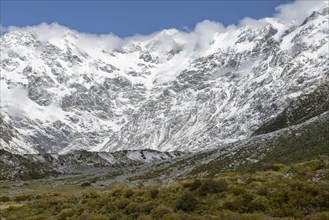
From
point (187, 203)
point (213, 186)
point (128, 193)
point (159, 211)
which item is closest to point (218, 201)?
point (213, 186)

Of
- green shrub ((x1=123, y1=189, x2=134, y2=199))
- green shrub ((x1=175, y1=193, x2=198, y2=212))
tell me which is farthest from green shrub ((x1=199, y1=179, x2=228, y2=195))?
green shrub ((x1=123, y1=189, x2=134, y2=199))

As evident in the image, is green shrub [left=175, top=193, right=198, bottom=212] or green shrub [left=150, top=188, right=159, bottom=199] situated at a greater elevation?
green shrub [left=150, top=188, right=159, bottom=199]

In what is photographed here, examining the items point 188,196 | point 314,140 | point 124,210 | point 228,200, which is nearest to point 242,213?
point 228,200

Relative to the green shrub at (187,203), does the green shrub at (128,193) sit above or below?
above

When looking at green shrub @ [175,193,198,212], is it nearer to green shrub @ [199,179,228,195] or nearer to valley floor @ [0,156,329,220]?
valley floor @ [0,156,329,220]

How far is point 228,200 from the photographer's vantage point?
2898 cm

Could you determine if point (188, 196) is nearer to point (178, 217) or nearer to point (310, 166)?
point (178, 217)

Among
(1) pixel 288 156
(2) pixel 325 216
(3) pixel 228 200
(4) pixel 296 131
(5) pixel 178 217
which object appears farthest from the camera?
(4) pixel 296 131

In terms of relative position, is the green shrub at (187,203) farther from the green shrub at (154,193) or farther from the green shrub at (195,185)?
the green shrub at (154,193)

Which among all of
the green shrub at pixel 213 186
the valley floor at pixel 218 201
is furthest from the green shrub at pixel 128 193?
the green shrub at pixel 213 186

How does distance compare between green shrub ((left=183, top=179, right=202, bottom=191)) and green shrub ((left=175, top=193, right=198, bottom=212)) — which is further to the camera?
green shrub ((left=183, top=179, right=202, bottom=191))

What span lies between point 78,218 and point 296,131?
95.8 metres

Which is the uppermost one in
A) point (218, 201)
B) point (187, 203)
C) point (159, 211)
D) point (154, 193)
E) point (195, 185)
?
point (154, 193)

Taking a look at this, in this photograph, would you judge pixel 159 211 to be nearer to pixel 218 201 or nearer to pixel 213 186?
pixel 218 201
